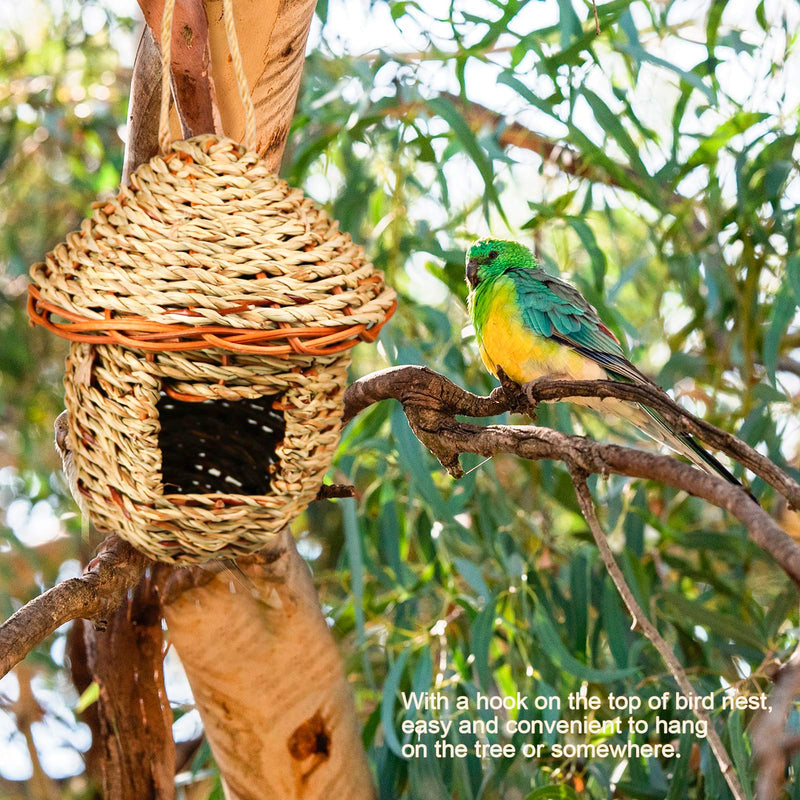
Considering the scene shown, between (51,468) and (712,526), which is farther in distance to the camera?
(51,468)

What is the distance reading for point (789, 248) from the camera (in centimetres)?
209

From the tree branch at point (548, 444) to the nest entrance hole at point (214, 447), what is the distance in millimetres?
152

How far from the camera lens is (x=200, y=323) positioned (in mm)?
896

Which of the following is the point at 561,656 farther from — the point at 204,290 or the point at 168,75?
the point at 168,75

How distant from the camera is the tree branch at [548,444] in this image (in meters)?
0.90

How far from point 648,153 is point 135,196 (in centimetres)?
159

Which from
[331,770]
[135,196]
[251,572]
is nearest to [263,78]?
[135,196]

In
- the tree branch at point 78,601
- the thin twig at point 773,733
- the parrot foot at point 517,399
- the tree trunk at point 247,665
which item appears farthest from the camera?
the tree trunk at point 247,665

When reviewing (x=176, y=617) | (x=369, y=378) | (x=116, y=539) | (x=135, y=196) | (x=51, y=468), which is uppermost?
(x=135, y=196)

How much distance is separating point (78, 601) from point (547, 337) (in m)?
0.89

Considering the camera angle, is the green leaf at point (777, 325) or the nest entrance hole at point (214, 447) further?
the green leaf at point (777, 325)

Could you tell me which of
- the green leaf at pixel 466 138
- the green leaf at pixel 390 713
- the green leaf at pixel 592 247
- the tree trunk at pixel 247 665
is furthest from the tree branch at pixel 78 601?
the green leaf at pixel 592 247

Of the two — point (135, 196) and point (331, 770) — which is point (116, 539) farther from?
point (331, 770)

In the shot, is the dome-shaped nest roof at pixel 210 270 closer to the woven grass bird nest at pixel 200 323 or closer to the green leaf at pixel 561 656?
the woven grass bird nest at pixel 200 323
